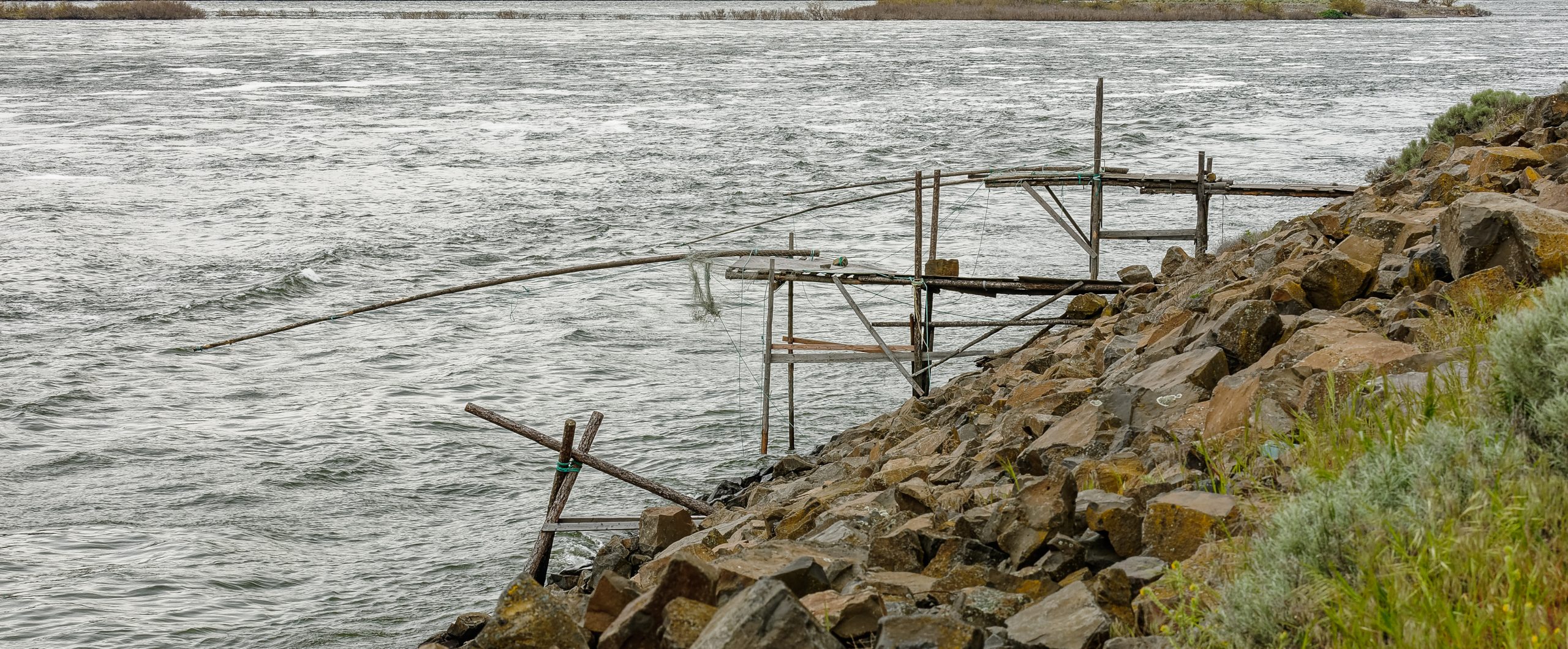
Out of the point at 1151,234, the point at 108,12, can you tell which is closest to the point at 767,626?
the point at 1151,234

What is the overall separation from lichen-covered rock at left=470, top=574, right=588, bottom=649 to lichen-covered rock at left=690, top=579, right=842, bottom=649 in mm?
1144

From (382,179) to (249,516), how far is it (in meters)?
19.5

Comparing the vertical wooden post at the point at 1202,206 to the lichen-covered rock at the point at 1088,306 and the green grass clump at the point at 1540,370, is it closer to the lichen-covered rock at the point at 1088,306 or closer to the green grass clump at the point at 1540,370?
the lichen-covered rock at the point at 1088,306

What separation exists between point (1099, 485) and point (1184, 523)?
121cm

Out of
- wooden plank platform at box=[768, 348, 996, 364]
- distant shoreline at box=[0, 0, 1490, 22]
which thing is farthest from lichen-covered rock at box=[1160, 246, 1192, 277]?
distant shoreline at box=[0, 0, 1490, 22]

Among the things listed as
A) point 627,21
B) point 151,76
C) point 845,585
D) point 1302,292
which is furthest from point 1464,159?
point 627,21

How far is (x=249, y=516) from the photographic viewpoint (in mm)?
13398

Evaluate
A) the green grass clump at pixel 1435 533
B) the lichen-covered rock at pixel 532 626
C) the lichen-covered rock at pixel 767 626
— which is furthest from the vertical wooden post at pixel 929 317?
the lichen-covered rock at pixel 767 626

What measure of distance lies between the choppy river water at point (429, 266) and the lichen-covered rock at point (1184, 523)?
750cm

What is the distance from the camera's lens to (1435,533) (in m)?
3.66

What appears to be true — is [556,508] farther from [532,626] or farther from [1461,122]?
[1461,122]

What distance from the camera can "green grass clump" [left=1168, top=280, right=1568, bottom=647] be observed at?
340 cm

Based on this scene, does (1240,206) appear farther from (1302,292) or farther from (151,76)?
(151,76)

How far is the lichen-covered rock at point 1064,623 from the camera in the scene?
14.0ft
